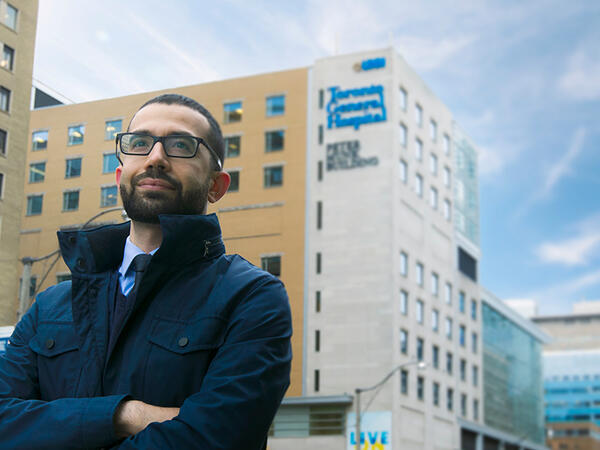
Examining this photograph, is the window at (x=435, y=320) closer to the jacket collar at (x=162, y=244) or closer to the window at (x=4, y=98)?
the window at (x=4, y=98)

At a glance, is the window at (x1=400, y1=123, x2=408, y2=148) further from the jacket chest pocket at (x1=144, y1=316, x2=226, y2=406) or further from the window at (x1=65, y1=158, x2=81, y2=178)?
the jacket chest pocket at (x1=144, y1=316, x2=226, y2=406)

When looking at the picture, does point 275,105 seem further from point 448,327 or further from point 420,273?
point 448,327

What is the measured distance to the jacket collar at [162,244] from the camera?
10.1ft

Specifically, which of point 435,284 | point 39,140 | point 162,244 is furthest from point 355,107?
point 162,244

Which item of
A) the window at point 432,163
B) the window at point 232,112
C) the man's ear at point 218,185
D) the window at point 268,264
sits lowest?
the man's ear at point 218,185

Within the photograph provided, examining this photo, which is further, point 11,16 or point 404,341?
point 404,341

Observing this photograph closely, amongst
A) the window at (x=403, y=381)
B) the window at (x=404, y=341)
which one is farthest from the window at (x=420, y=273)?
the window at (x=403, y=381)

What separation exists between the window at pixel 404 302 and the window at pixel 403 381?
156 inches

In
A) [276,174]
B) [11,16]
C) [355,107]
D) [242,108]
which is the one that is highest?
[355,107]

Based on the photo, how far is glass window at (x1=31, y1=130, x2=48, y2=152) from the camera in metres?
9.70

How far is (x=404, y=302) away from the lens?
2201 inches

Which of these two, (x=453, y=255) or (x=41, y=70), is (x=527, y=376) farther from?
(x=41, y=70)

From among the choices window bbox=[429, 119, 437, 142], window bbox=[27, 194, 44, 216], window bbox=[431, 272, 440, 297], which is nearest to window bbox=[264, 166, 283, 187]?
window bbox=[431, 272, 440, 297]

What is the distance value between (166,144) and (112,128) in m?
4.30
